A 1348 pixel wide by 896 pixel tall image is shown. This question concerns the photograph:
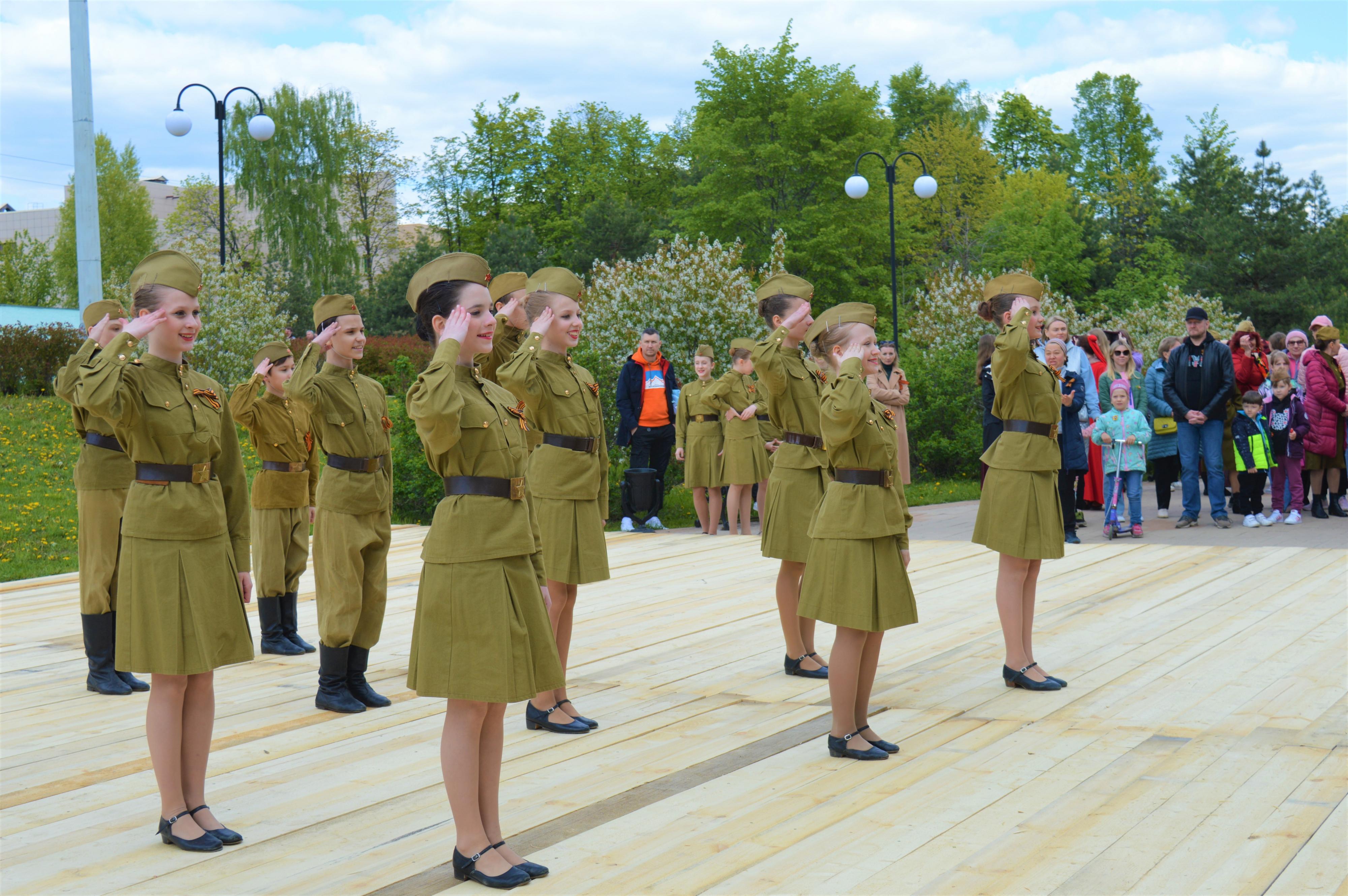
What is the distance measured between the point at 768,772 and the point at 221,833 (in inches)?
79.3

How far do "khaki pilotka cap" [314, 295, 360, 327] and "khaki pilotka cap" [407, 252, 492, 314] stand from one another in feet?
6.93

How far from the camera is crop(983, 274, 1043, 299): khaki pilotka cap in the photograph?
5.70m

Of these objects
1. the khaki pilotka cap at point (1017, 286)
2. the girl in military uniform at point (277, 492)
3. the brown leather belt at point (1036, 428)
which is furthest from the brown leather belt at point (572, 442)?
the brown leather belt at point (1036, 428)

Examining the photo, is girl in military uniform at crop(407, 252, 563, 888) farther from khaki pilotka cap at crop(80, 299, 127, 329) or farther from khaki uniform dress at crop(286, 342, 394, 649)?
khaki pilotka cap at crop(80, 299, 127, 329)

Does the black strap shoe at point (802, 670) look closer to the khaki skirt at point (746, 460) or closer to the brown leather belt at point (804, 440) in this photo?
the brown leather belt at point (804, 440)

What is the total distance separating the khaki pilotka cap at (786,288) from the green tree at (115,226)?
46850 mm

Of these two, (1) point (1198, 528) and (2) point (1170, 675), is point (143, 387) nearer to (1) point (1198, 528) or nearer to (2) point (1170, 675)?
(2) point (1170, 675)

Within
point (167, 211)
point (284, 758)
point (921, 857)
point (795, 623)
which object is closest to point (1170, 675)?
point (795, 623)

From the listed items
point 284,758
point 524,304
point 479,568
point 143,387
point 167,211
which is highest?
point 167,211

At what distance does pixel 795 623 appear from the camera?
619 centimetres

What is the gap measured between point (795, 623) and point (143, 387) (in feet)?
11.5

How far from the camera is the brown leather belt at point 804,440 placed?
597 cm

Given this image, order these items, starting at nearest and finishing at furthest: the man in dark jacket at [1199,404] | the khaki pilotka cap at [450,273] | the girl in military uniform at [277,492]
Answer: the khaki pilotka cap at [450,273] → the girl in military uniform at [277,492] → the man in dark jacket at [1199,404]

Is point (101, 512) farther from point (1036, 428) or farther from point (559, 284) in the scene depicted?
point (1036, 428)
